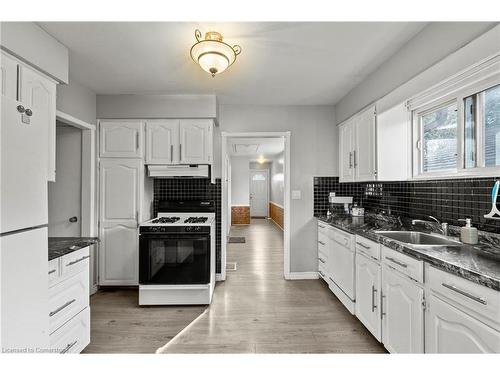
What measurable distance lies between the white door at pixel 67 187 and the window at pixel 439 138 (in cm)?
372

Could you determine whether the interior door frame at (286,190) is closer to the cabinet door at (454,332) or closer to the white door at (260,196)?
the cabinet door at (454,332)

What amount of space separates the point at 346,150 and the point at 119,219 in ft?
9.91

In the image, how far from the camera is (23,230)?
128 centimetres

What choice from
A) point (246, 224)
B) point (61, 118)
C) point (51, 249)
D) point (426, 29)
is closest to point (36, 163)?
point (51, 249)

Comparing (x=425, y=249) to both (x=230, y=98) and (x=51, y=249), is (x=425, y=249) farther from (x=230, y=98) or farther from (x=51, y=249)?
(x=230, y=98)

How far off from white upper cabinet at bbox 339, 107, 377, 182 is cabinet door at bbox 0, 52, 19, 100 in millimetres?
2936

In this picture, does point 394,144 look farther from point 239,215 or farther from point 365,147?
point 239,215

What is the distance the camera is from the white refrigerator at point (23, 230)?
117cm

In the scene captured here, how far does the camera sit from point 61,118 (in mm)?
2496

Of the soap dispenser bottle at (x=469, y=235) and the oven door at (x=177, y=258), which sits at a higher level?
the soap dispenser bottle at (x=469, y=235)

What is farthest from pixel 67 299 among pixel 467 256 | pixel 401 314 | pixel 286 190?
pixel 286 190

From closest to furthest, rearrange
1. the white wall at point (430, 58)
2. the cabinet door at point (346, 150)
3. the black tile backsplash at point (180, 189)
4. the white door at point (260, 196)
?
the white wall at point (430, 58), the cabinet door at point (346, 150), the black tile backsplash at point (180, 189), the white door at point (260, 196)

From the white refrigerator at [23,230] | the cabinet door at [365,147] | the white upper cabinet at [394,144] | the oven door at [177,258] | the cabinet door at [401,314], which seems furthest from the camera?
the oven door at [177,258]

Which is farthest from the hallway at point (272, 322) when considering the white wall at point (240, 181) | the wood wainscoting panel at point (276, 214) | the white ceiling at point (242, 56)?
the white wall at point (240, 181)
